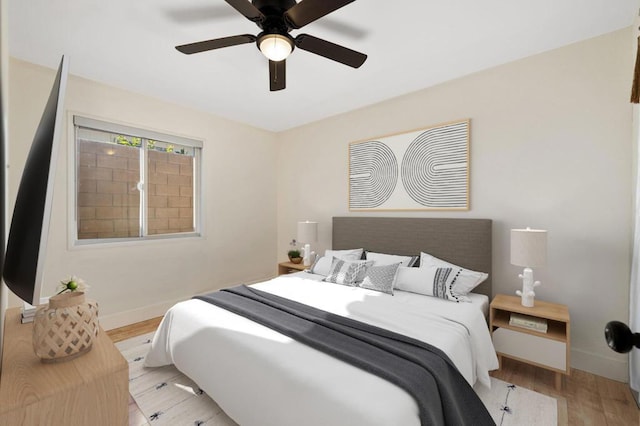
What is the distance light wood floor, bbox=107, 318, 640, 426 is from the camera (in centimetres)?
180

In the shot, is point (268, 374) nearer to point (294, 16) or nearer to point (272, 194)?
point (294, 16)

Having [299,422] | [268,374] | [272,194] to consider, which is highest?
[272,194]

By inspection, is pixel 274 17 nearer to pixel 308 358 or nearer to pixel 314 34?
pixel 314 34

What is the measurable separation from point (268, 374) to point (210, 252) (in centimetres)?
284

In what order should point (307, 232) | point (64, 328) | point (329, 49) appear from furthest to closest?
1. point (307, 232)
2. point (329, 49)
3. point (64, 328)

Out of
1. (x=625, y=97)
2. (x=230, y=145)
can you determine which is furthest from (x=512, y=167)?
(x=230, y=145)

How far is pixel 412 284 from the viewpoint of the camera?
2639 millimetres

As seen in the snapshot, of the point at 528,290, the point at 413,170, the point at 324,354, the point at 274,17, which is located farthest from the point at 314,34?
the point at 528,290

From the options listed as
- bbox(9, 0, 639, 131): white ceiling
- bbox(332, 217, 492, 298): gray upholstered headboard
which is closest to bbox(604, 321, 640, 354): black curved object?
bbox(9, 0, 639, 131): white ceiling

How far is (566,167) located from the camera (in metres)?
2.38

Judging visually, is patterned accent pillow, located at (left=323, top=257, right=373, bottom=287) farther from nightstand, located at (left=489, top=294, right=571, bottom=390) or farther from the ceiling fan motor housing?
the ceiling fan motor housing

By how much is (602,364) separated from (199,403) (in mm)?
3065

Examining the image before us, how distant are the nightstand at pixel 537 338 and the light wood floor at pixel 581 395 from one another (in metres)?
0.11

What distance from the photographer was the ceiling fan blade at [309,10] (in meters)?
1.51
